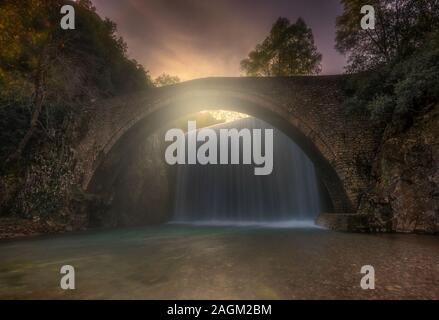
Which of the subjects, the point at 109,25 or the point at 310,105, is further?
the point at 109,25

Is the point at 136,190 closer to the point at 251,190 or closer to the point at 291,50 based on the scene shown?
the point at 251,190

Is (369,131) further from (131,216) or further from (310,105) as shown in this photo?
(131,216)

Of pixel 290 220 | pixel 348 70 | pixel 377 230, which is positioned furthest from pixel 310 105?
pixel 290 220

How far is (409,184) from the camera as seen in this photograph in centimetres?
935

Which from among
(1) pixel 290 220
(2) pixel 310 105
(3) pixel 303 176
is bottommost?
(1) pixel 290 220

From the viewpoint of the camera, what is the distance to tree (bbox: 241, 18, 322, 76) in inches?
1125

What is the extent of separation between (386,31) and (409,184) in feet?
23.0

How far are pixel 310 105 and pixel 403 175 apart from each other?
464 centimetres

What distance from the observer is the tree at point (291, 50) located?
2856cm

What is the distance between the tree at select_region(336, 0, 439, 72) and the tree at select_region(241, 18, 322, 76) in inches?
583

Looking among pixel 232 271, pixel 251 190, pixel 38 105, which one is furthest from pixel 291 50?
pixel 232 271

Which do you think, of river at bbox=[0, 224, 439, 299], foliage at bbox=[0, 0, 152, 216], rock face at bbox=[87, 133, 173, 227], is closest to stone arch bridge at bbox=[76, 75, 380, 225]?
rock face at bbox=[87, 133, 173, 227]

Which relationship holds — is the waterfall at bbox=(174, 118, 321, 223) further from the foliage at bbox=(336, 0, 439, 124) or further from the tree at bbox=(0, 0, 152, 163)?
the tree at bbox=(0, 0, 152, 163)
